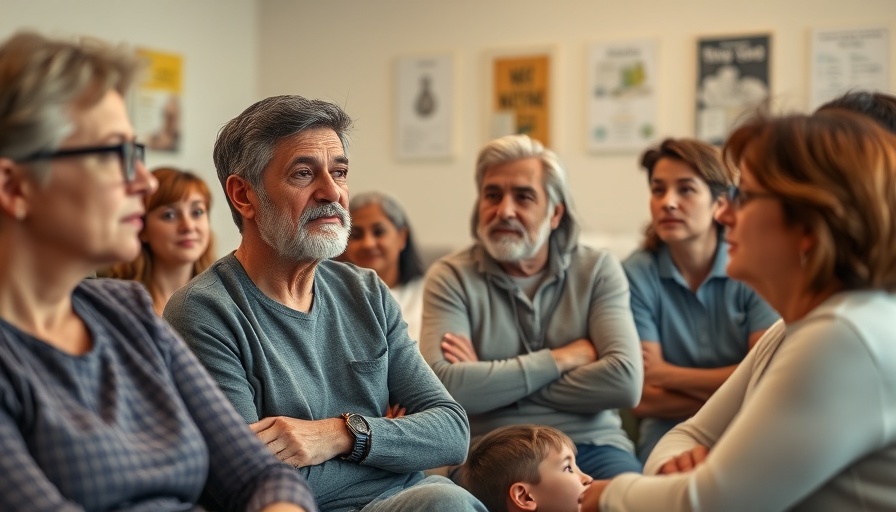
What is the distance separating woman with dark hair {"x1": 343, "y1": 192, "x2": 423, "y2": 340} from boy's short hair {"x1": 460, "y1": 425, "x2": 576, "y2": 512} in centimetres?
156

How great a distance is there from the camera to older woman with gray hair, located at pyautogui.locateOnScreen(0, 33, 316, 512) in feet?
4.39

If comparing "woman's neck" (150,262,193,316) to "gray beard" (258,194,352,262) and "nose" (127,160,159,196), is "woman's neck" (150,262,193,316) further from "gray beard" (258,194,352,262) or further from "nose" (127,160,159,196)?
"nose" (127,160,159,196)

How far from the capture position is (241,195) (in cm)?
224

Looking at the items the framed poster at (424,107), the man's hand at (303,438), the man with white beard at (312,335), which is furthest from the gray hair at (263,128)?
the framed poster at (424,107)

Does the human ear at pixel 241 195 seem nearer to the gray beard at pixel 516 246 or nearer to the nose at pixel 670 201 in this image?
the gray beard at pixel 516 246

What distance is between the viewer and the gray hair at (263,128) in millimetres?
2174

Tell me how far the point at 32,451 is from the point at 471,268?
6.17 ft

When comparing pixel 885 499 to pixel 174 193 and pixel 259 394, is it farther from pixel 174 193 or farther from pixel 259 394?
pixel 174 193

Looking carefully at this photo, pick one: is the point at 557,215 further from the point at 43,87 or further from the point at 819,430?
the point at 43,87

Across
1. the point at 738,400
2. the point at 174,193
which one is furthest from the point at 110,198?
the point at 174,193

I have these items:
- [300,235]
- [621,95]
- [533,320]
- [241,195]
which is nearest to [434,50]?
[621,95]

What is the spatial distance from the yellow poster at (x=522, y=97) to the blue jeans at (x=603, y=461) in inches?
122

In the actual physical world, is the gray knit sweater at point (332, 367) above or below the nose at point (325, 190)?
below

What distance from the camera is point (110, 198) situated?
142 cm
